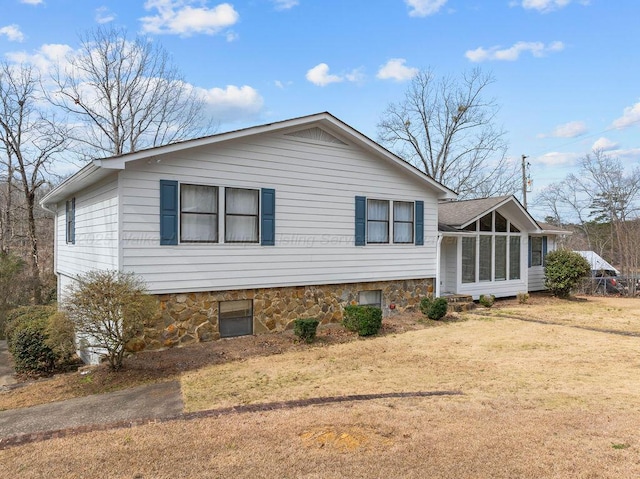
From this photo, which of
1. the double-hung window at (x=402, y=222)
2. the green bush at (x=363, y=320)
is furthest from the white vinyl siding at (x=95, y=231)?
the double-hung window at (x=402, y=222)

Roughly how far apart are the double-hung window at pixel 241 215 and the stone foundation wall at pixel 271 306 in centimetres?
A: 128

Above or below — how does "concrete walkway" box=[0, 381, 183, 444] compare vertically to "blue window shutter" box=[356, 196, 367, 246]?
below

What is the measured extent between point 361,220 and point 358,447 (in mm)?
8027

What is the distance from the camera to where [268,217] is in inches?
400

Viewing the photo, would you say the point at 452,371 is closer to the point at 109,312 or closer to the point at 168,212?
the point at 109,312

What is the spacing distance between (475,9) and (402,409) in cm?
1400

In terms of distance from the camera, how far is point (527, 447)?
412 centimetres

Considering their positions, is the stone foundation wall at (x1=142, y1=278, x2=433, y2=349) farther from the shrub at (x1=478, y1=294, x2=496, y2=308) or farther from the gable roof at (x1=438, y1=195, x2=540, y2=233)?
the gable roof at (x1=438, y1=195, x2=540, y2=233)

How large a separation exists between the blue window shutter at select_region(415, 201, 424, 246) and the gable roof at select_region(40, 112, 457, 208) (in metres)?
0.65

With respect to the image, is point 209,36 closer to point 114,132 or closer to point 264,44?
point 264,44

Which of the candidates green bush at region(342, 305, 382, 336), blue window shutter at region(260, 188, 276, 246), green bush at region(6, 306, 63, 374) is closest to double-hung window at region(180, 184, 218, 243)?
blue window shutter at region(260, 188, 276, 246)

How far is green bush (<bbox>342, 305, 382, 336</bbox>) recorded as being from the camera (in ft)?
33.2

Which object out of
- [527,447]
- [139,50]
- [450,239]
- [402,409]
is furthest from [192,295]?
[139,50]

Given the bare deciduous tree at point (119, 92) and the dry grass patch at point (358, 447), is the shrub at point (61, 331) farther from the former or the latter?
the bare deciduous tree at point (119, 92)
